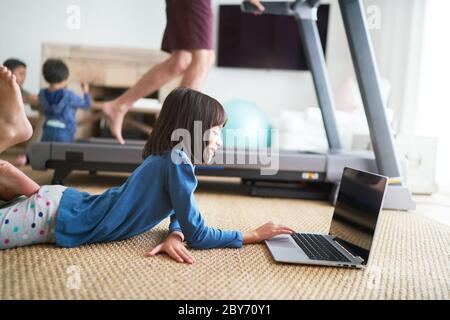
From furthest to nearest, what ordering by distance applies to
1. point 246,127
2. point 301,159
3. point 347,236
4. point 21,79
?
1. point 246,127
2. point 21,79
3. point 301,159
4. point 347,236

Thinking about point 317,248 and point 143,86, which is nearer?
point 317,248

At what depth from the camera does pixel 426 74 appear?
2959 mm

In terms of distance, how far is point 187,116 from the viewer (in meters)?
1.07

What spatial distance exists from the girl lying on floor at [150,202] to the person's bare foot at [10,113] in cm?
13

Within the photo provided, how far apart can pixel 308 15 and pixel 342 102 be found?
1313 mm

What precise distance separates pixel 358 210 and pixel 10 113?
0.99 m

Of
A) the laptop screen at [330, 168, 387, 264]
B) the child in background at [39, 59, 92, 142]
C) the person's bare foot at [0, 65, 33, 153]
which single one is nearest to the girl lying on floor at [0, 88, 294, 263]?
the person's bare foot at [0, 65, 33, 153]

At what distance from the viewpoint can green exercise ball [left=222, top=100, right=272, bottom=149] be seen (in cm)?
296

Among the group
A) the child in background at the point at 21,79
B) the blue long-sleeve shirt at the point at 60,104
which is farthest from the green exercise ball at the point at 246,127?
the child in background at the point at 21,79

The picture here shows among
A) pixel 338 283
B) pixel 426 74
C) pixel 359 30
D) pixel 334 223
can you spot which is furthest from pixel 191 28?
pixel 426 74

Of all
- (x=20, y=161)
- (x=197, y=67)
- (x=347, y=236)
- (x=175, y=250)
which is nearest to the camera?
(x=175, y=250)

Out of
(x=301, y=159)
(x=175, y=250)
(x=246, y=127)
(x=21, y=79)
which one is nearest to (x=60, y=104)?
(x=21, y=79)

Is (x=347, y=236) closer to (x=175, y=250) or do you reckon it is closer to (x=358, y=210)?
(x=358, y=210)

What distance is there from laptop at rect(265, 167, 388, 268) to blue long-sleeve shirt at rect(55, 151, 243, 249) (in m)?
0.20
